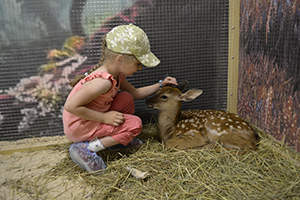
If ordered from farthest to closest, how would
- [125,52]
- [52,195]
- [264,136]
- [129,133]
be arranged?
[264,136], [129,133], [125,52], [52,195]

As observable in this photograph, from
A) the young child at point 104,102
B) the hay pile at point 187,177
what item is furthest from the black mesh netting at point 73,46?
the hay pile at point 187,177

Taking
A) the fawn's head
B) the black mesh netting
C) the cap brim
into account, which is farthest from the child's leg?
the black mesh netting

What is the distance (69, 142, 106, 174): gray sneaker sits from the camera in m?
2.38

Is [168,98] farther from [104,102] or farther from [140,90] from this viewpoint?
[104,102]

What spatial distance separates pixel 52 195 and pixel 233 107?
251 centimetres

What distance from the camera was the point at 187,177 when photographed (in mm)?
2191

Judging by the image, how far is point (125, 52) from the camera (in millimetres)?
2289

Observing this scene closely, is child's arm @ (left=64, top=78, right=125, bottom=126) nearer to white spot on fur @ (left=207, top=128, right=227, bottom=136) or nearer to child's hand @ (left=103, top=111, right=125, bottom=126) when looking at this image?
child's hand @ (left=103, top=111, right=125, bottom=126)

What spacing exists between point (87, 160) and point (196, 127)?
125 centimetres

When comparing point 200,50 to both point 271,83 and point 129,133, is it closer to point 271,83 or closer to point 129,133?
point 271,83

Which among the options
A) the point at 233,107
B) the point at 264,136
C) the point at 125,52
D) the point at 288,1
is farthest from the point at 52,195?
the point at 288,1

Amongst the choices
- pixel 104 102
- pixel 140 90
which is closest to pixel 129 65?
pixel 104 102

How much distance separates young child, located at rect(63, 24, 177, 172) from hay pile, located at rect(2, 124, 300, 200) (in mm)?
223

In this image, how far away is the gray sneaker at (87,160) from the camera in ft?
7.80
